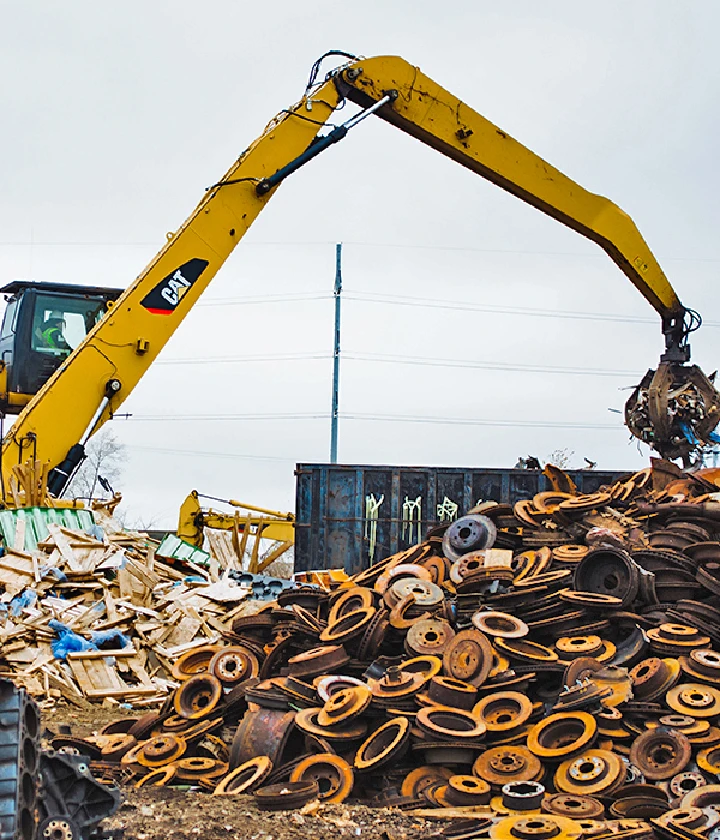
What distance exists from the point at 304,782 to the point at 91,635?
5.01m

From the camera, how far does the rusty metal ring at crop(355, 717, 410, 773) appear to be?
665 centimetres

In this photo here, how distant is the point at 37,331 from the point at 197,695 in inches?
286

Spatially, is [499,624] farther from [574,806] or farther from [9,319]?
[9,319]

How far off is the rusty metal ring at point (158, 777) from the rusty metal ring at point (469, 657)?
206 centimetres

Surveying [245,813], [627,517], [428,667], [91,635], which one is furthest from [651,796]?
[91,635]

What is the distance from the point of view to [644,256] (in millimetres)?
15266

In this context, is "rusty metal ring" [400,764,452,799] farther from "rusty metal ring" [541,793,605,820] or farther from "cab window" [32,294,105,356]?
"cab window" [32,294,105,356]

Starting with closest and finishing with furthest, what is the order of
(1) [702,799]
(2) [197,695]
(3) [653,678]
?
(1) [702,799] → (3) [653,678] → (2) [197,695]

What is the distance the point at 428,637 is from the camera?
7.77 m

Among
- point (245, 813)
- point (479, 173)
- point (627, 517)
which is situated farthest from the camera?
point (479, 173)

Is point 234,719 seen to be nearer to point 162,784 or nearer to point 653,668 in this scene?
point 162,784

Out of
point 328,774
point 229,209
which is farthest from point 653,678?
point 229,209

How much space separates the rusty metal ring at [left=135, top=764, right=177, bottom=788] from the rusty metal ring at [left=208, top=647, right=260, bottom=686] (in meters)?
1.15

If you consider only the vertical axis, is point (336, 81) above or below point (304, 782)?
above
